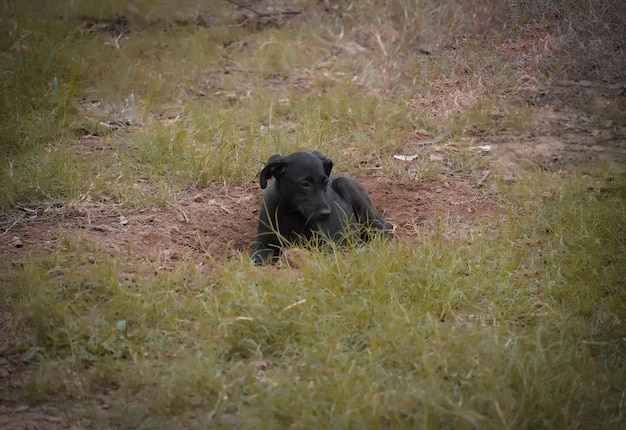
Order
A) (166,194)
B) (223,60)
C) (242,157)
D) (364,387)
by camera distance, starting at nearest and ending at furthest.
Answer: (364,387), (166,194), (242,157), (223,60)

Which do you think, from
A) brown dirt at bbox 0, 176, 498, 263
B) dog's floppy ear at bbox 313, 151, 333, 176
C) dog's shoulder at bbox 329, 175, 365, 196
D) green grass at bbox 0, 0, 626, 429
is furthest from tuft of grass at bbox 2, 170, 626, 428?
dog's shoulder at bbox 329, 175, 365, 196

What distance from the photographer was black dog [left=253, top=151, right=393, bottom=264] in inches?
234

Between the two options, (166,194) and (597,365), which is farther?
(166,194)

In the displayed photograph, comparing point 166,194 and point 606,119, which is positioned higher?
point 606,119

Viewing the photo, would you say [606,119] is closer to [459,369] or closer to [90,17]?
[459,369]

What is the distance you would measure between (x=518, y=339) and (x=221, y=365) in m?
1.67

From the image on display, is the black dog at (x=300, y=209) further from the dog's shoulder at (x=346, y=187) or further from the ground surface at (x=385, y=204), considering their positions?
the ground surface at (x=385, y=204)

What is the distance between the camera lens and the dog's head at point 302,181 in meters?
5.94

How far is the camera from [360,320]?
15.4 ft

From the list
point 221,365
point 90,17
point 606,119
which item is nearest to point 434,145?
→ point 606,119

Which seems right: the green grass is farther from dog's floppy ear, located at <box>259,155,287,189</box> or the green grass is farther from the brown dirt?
dog's floppy ear, located at <box>259,155,287,189</box>

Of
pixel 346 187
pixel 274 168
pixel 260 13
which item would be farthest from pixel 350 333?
pixel 260 13

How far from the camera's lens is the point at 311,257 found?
5469 millimetres

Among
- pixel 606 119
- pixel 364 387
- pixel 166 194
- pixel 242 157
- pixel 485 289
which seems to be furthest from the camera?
pixel 606 119
